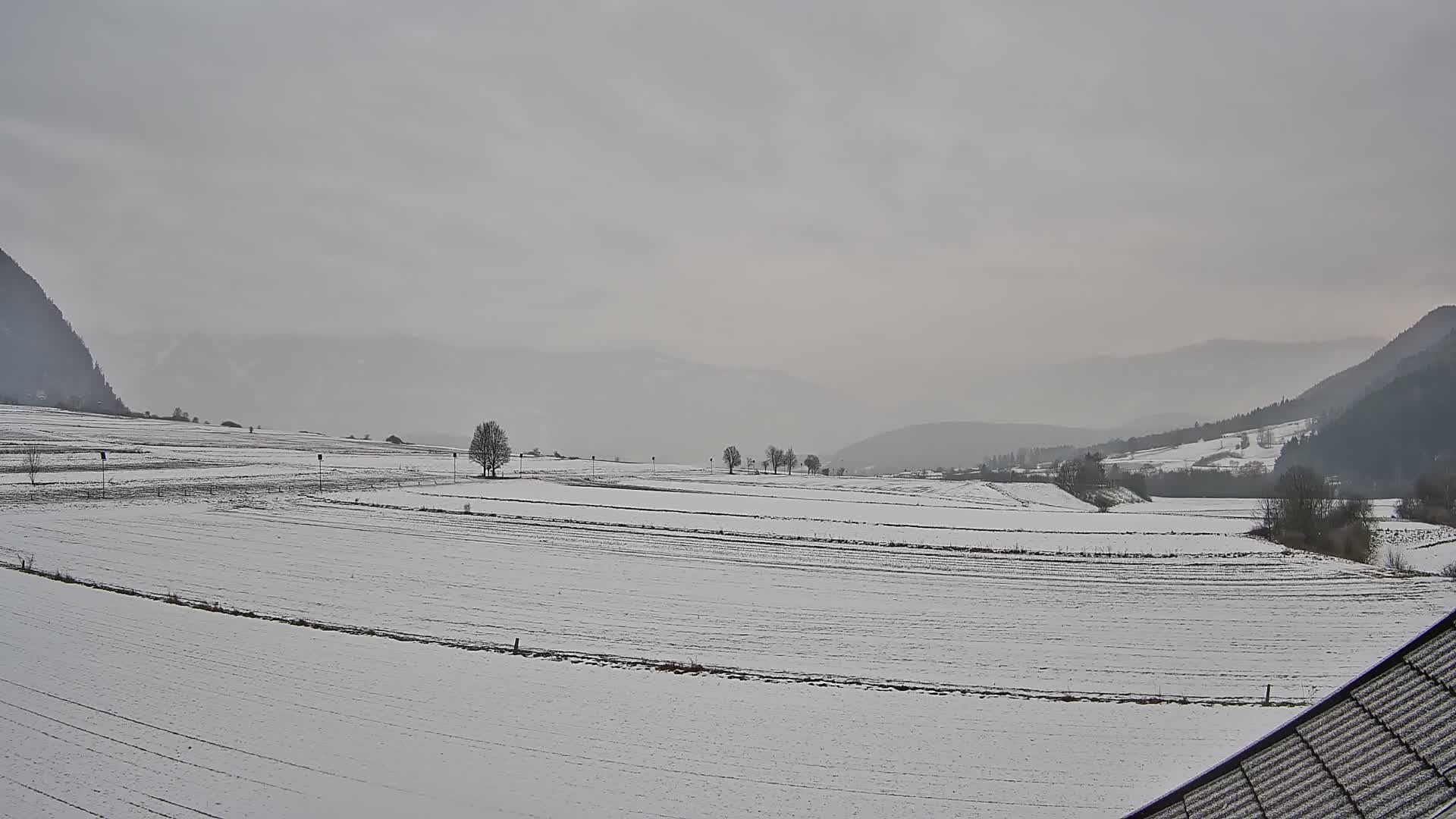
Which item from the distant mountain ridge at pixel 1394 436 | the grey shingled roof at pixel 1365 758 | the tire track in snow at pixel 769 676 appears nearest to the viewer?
the grey shingled roof at pixel 1365 758

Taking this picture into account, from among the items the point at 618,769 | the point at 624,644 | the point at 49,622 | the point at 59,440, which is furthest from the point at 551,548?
the point at 59,440

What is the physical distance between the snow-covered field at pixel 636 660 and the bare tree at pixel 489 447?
34.9 metres

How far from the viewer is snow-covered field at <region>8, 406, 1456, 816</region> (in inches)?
580

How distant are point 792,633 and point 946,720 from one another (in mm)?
9336

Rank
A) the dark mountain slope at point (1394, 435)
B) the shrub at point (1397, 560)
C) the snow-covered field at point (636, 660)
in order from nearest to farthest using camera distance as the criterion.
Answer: the snow-covered field at point (636, 660) < the shrub at point (1397, 560) < the dark mountain slope at point (1394, 435)

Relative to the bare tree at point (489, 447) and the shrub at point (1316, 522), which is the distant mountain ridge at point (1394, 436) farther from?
the bare tree at point (489, 447)

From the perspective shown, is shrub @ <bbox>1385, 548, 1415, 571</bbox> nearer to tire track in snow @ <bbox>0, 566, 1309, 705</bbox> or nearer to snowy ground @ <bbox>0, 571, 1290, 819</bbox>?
tire track in snow @ <bbox>0, 566, 1309, 705</bbox>

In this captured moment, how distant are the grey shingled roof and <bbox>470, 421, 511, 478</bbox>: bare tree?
292 feet

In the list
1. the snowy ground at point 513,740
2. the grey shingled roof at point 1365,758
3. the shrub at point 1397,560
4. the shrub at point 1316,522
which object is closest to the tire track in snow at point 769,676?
the snowy ground at point 513,740

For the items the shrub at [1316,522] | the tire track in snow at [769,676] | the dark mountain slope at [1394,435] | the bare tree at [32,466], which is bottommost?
the tire track in snow at [769,676]

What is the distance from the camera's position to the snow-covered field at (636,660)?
14.7 meters

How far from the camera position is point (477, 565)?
3788cm

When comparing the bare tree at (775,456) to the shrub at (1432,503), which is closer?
the shrub at (1432,503)

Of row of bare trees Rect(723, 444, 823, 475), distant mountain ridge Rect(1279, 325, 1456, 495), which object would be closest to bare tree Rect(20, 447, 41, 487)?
row of bare trees Rect(723, 444, 823, 475)
